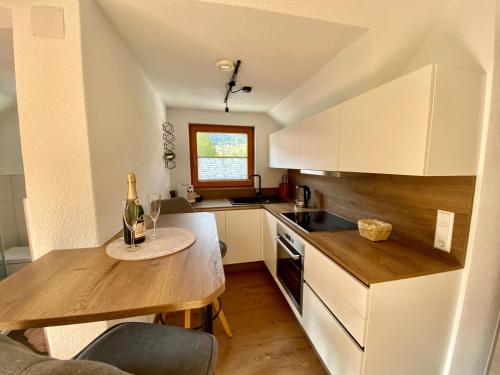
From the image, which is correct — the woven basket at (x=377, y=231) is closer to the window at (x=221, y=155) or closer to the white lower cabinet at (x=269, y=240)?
the white lower cabinet at (x=269, y=240)

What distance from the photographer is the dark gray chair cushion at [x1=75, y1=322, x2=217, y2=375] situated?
26.4 inches

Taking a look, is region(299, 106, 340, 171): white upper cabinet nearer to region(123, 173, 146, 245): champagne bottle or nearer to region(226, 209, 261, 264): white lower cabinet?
region(226, 209, 261, 264): white lower cabinet

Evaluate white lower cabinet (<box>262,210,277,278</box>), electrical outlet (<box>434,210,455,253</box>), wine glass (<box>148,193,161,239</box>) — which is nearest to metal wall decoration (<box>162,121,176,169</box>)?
white lower cabinet (<box>262,210,277,278</box>)

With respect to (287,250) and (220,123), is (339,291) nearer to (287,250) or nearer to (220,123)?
(287,250)

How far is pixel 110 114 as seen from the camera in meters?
1.12

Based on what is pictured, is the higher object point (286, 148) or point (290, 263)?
point (286, 148)

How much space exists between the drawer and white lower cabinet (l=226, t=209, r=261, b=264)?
109 cm

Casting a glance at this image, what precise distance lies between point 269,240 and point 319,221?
69 cm

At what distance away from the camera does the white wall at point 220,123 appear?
2701 millimetres

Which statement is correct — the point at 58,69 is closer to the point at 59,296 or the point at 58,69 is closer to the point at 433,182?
the point at 59,296

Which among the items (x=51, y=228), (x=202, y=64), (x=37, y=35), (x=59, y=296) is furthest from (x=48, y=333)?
(x=202, y=64)

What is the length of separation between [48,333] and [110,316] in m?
0.79

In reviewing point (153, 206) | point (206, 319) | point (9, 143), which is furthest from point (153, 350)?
point (9, 143)

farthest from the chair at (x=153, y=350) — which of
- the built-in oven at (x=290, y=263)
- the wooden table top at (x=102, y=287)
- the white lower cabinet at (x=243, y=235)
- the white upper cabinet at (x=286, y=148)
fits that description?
the white upper cabinet at (x=286, y=148)
